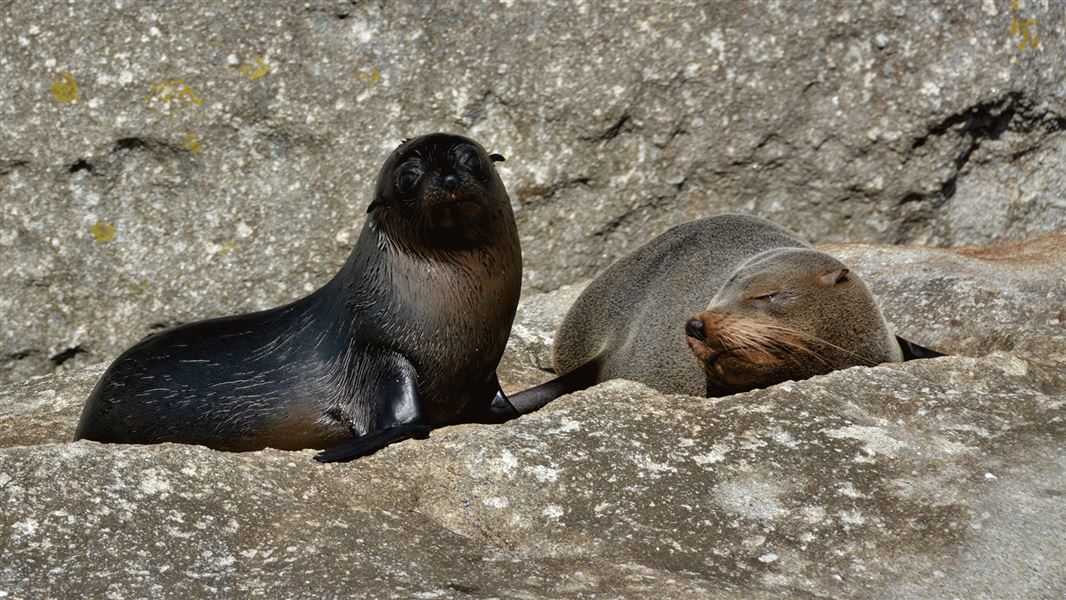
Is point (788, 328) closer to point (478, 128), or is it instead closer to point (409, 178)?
point (409, 178)

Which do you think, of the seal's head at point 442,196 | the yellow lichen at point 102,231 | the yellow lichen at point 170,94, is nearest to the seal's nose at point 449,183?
the seal's head at point 442,196

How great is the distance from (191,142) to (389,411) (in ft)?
8.45

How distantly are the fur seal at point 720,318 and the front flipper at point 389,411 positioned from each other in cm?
98

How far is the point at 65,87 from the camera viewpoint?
259 inches

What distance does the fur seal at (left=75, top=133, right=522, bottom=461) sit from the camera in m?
4.91

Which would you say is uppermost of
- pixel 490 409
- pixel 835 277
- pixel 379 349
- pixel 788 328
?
pixel 379 349

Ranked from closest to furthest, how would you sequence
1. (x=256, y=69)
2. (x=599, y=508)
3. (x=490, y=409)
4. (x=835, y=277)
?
(x=599, y=508) < (x=490, y=409) < (x=835, y=277) < (x=256, y=69)

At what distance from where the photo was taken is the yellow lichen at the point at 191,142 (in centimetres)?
667

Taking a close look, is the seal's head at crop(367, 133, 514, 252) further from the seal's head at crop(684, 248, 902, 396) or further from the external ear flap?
the external ear flap

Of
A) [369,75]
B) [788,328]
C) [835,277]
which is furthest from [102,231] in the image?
[835,277]

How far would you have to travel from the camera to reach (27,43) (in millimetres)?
6551

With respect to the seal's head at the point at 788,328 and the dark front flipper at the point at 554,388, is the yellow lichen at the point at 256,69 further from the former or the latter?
the seal's head at the point at 788,328

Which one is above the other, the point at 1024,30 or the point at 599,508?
the point at 1024,30

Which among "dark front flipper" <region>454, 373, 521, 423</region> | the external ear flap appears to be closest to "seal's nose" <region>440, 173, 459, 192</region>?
"dark front flipper" <region>454, 373, 521, 423</region>
